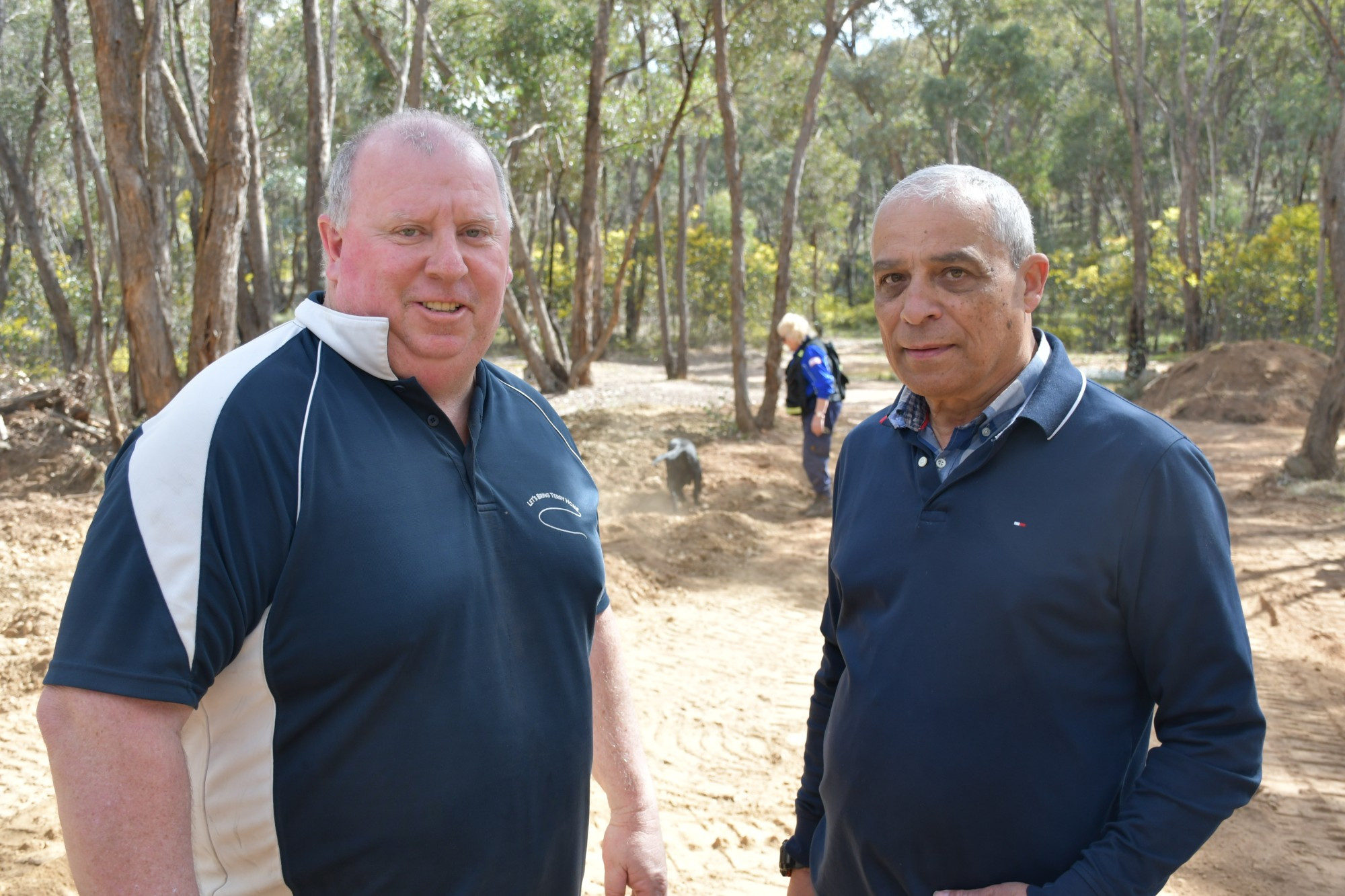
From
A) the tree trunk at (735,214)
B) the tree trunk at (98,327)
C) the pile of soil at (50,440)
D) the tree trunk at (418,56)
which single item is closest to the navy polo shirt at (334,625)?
the tree trunk at (418,56)

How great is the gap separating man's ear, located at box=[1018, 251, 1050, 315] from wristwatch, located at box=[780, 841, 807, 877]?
1263mm

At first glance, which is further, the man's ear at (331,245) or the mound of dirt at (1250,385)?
the mound of dirt at (1250,385)

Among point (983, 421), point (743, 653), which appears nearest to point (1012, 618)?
point (983, 421)

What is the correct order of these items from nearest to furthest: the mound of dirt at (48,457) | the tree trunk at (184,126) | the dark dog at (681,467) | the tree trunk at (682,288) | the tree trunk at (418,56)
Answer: the tree trunk at (184,126) < the dark dog at (681,467) < the mound of dirt at (48,457) < the tree trunk at (418,56) < the tree trunk at (682,288)

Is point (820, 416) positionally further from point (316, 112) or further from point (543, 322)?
point (543, 322)

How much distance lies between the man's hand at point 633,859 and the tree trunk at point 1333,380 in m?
10.3

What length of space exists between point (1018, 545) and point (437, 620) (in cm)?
99

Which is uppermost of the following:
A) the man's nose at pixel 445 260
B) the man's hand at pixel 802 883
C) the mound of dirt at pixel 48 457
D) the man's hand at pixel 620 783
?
the man's nose at pixel 445 260

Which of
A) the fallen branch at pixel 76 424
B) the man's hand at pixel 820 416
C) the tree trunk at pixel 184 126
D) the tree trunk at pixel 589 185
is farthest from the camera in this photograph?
the tree trunk at pixel 589 185

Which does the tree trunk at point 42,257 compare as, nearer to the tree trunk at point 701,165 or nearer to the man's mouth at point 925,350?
the tree trunk at point 701,165

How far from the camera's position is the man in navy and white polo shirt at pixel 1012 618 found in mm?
1623

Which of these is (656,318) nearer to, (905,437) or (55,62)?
(55,62)

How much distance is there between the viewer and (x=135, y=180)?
7578mm

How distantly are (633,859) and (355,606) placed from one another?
93cm
